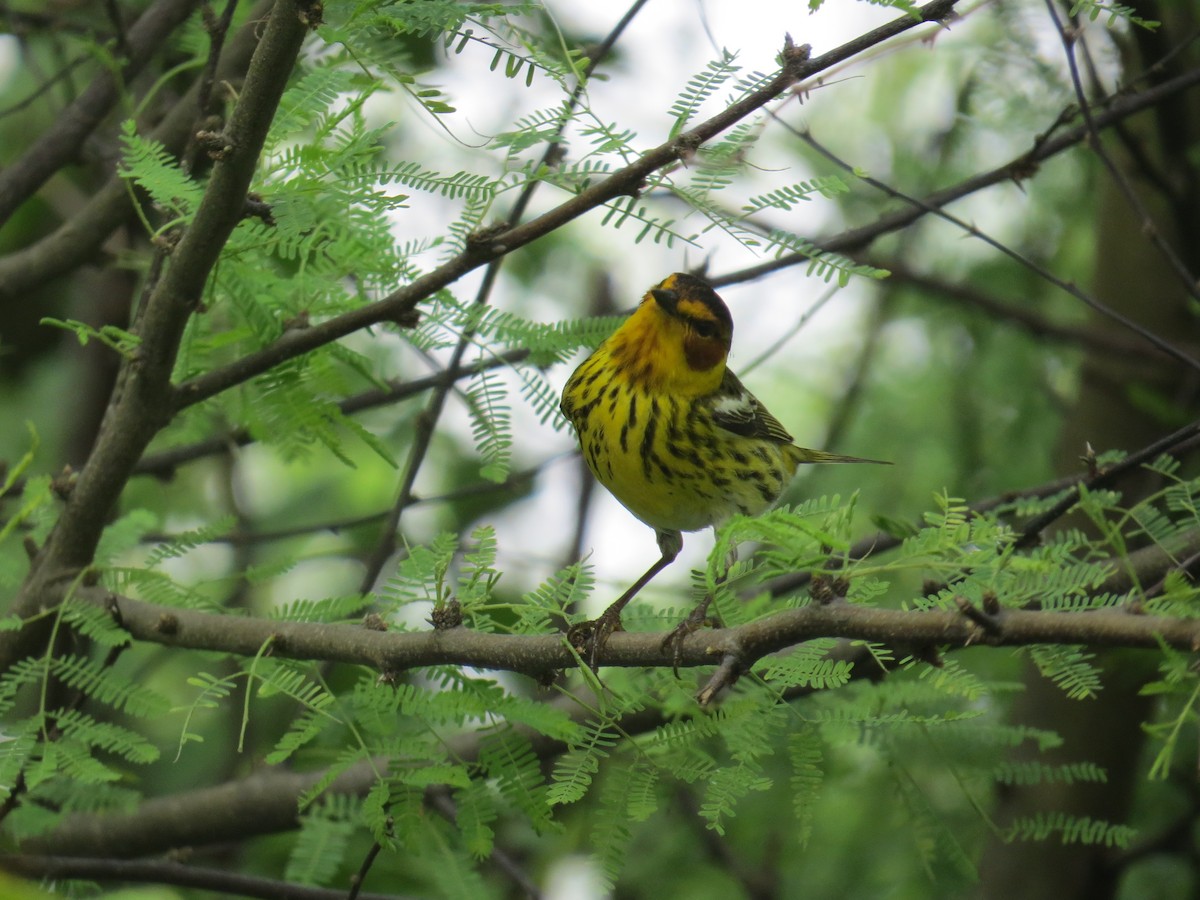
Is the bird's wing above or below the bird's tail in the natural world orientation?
above

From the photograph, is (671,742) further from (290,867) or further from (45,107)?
(45,107)

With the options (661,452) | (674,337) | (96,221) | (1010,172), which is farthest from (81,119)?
(1010,172)

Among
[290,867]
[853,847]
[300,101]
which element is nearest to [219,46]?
[300,101]

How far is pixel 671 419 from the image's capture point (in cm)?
410

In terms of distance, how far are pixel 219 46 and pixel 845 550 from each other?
76.1 inches

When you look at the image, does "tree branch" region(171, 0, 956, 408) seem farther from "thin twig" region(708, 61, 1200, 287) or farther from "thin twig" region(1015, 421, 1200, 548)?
"thin twig" region(708, 61, 1200, 287)

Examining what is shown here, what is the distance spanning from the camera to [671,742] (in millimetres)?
2805

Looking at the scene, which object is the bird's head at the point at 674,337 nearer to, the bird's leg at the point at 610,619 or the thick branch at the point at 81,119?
the bird's leg at the point at 610,619

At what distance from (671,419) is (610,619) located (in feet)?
2.90

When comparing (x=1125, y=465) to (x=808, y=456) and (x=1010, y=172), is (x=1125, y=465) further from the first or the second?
(x=808, y=456)

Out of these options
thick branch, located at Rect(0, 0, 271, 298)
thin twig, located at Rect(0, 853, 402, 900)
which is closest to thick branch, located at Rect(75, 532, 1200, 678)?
thin twig, located at Rect(0, 853, 402, 900)

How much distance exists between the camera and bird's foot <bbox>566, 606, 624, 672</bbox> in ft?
8.16

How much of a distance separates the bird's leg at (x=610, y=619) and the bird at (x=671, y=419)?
4.5 inches

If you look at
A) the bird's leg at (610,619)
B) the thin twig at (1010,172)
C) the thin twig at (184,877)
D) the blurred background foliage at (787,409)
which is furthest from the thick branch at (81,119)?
the bird's leg at (610,619)
